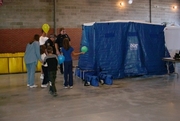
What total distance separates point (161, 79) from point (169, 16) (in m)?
9.26

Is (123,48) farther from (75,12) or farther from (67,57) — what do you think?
(75,12)

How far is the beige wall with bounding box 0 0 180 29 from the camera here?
11680 mm

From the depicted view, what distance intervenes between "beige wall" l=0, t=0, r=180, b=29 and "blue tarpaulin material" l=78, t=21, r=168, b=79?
14.8ft

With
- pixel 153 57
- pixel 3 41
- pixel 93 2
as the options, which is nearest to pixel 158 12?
pixel 93 2

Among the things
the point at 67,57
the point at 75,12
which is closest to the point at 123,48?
the point at 67,57

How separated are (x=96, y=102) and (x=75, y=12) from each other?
850cm

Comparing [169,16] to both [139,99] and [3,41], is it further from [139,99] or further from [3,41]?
[139,99]

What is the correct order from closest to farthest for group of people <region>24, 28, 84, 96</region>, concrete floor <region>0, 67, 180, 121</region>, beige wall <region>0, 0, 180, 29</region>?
1. concrete floor <region>0, 67, 180, 121</region>
2. group of people <region>24, 28, 84, 96</region>
3. beige wall <region>0, 0, 180, 29</region>

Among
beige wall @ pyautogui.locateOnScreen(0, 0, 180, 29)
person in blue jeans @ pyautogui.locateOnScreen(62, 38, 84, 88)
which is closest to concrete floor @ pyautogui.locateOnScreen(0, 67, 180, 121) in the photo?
person in blue jeans @ pyautogui.locateOnScreen(62, 38, 84, 88)

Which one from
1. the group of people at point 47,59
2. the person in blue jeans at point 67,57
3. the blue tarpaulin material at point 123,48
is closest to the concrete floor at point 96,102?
the group of people at point 47,59

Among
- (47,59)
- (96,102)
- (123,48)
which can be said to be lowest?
(96,102)

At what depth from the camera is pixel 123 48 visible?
27.1ft

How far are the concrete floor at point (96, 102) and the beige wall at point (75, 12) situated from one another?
483 centimetres

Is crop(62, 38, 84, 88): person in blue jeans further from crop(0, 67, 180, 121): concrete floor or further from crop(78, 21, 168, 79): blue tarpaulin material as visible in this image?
crop(78, 21, 168, 79): blue tarpaulin material
